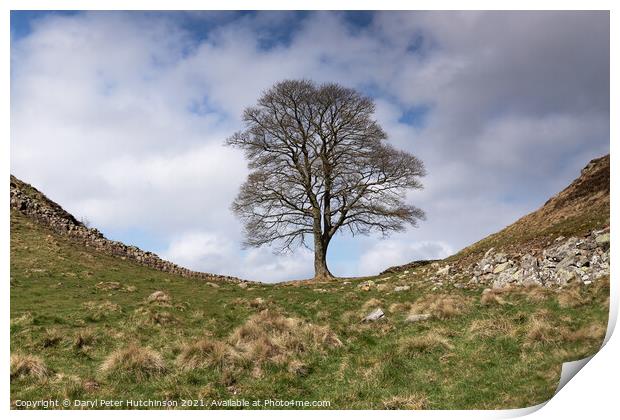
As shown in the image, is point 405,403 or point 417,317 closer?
point 405,403

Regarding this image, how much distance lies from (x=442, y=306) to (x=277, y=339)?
11.2ft

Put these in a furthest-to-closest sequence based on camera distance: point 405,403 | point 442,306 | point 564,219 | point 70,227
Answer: point 70,227 < point 442,306 < point 564,219 < point 405,403

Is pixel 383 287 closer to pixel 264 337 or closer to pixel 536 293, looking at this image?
pixel 536 293

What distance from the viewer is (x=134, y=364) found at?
22.4ft

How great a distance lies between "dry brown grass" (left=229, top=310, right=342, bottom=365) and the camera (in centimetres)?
729

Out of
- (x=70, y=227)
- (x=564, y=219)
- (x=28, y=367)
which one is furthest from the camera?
(x=70, y=227)

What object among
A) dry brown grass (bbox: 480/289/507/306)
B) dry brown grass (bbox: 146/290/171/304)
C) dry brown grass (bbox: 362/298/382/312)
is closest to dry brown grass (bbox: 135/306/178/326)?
dry brown grass (bbox: 146/290/171/304)

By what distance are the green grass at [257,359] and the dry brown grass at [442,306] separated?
0.11 metres

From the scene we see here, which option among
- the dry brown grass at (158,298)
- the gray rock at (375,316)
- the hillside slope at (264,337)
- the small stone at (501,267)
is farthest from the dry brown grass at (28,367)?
the small stone at (501,267)

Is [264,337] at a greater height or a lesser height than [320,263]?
lesser

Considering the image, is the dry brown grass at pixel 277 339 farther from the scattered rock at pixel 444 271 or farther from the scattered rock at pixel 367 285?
the scattered rock at pixel 444 271

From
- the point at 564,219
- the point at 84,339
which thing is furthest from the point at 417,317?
the point at 84,339

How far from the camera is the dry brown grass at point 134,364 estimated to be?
22.1ft
